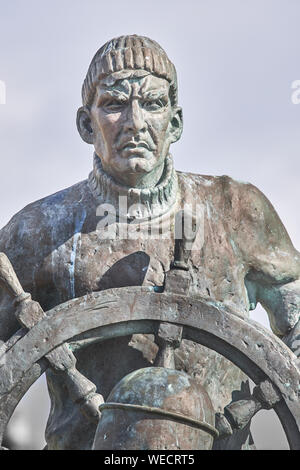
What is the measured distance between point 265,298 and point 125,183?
4.09 feet

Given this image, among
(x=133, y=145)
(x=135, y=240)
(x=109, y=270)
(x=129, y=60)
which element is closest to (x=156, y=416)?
(x=109, y=270)

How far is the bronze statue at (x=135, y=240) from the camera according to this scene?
33.1 ft

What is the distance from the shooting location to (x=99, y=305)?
9562 millimetres

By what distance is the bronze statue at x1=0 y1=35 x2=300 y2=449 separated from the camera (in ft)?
33.1

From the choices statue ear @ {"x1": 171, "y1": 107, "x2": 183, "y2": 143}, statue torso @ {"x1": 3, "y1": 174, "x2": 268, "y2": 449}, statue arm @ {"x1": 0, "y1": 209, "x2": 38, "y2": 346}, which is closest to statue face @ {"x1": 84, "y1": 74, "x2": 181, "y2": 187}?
statue ear @ {"x1": 171, "y1": 107, "x2": 183, "y2": 143}

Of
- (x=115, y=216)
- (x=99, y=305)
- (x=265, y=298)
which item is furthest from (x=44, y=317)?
(x=265, y=298)

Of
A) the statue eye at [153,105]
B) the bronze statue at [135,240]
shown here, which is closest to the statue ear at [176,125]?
the bronze statue at [135,240]

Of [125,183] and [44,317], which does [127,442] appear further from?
[125,183]

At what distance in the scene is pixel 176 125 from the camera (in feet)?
34.4

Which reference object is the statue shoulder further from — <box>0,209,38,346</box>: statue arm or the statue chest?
the statue chest

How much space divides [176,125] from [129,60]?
59 centimetres

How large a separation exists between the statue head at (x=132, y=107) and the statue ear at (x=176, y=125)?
12 centimetres

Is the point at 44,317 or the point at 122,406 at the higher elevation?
the point at 44,317

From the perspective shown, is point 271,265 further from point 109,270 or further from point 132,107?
point 132,107
